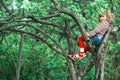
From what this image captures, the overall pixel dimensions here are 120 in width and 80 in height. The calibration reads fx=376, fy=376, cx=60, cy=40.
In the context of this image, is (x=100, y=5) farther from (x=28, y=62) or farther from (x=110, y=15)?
(x=28, y=62)

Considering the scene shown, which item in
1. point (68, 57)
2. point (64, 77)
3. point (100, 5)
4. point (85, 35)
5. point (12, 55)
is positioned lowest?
point (64, 77)

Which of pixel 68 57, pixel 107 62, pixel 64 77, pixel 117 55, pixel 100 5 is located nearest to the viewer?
pixel 100 5

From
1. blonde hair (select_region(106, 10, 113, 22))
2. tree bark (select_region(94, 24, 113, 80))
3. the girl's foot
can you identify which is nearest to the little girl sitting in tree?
blonde hair (select_region(106, 10, 113, 22))

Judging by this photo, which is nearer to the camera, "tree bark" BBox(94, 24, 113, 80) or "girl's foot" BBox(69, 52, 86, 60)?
"tree bark" BBox(94, 24, 113, 80)

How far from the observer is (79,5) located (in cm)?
1021

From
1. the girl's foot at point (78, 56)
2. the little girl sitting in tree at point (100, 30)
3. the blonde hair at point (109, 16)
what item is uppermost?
the blonde hair at point (109, 16)

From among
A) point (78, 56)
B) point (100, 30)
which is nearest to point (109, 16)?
point (100, 30)

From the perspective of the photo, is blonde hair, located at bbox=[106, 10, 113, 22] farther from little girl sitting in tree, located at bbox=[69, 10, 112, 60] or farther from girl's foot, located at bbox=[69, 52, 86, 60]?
girl's foot, located at bbox=[69, 52, 86, 60]

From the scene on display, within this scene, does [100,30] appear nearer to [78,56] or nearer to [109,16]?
[109,16]

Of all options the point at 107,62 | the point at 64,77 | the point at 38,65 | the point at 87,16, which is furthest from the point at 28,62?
the point at 87,16

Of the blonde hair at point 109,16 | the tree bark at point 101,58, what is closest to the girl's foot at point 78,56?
the tree bark at point 101,58

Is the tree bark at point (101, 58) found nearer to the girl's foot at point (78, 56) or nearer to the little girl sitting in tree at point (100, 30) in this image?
the little girl sitting in tree at point (100, 30)

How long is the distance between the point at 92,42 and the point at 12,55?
26.5ft

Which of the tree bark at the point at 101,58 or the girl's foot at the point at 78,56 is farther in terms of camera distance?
the girl's foot at the point at 78,56
